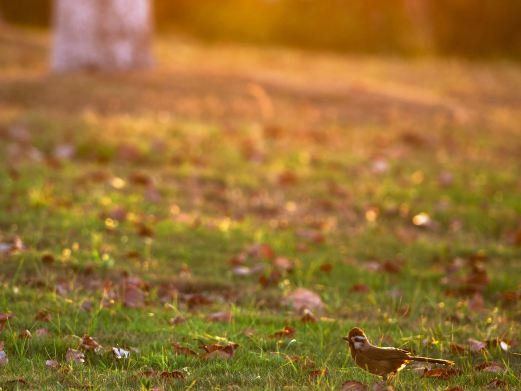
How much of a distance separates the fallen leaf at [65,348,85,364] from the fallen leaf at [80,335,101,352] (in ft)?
0.21

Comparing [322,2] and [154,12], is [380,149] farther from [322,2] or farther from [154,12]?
[154,12]

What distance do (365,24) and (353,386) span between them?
18279 mm

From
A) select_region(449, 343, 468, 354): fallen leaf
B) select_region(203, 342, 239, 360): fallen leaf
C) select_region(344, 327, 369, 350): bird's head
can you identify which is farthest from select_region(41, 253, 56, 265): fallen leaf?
select_region(449, 343, 468, 354): fallen leaf

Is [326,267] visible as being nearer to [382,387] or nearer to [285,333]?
[285,333]

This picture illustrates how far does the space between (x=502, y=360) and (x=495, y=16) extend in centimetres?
1771

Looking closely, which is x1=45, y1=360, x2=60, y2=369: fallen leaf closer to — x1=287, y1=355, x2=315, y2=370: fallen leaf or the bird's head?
x1=287, y1=355, x2=315, y2=370: fallen leaf

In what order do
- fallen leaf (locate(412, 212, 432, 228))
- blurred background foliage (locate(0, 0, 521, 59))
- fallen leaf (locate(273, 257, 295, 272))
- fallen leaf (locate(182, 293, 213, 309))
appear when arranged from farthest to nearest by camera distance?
blurred background foliage (locate(0, 0, 521, 59)) < fallen leaf (locate(412, 212, 432, 228)) < fallen leaf (locate(273, 257, 295, 272)) < fallen leaf (locate(182, 293, 213, 309))

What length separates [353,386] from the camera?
3.58m

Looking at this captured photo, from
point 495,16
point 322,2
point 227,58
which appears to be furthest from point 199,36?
point 495,16

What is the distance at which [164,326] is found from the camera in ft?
14.3

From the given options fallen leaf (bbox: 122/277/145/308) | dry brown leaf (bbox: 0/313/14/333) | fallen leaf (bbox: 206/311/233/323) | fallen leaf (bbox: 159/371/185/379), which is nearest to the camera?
fallen leaf (bbox: 159/371/185/379)

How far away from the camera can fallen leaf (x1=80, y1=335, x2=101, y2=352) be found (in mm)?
3922

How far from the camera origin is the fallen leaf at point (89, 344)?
3.92 meters

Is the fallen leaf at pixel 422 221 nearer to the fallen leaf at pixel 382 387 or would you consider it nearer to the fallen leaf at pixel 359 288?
the fallen leaf at pixel 359 288
